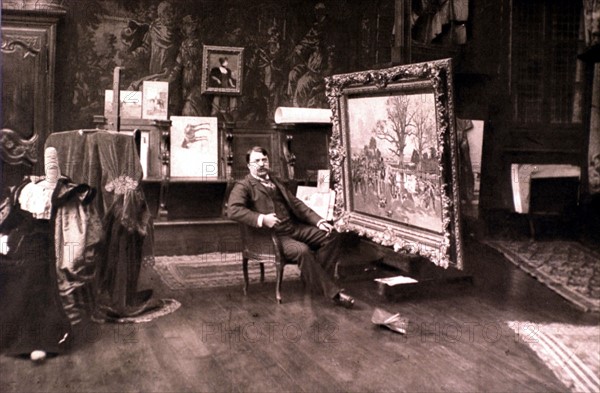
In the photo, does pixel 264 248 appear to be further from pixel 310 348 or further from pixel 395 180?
pixel 310 348

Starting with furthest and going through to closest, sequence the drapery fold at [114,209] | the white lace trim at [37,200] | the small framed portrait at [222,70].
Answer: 1. the small framed portrait at [222,70]
2. the drapery fold at [114,209]
3. the white lace trim at [37,200]

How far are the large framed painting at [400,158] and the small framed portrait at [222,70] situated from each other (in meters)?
2.38

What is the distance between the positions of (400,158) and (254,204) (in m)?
1.30

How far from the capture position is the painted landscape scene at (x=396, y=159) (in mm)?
3957

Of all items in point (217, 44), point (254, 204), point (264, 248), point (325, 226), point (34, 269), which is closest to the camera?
point (34, 269)

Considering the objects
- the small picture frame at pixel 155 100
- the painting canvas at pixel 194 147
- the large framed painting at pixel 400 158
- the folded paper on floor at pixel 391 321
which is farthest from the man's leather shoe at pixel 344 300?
the small picture frame at pixel 155 100

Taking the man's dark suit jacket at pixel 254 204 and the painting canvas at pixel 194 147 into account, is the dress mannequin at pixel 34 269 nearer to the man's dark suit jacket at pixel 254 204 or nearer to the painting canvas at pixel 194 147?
the man's dark suit jacket at pixel 254 204

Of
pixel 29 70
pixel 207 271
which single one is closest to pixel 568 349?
pixel 207 271

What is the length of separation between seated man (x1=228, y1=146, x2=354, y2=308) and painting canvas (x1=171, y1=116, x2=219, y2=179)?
1.78m

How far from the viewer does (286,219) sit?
496cm

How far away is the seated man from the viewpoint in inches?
177

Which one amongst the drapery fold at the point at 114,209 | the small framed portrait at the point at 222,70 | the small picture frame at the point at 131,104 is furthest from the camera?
the small framed portrait at the point at 222,70

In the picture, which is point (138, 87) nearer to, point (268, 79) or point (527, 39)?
point (268, 79)

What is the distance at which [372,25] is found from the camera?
6.70 m
